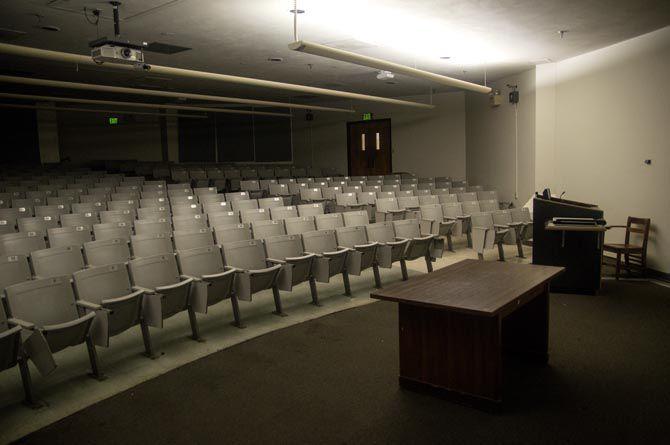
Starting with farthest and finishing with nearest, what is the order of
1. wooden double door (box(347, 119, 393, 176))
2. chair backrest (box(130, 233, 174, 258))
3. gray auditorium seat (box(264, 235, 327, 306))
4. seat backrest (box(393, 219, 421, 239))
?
wooden double door (box(347, 119, 393, 176)), seat backrest (box(393, 219, 421, 239)), chair backrest (box(130, 233, 174, 258)), gray auditorium seat (box(264, 235, 327, 306))

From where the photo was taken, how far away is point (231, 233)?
6.03 metres

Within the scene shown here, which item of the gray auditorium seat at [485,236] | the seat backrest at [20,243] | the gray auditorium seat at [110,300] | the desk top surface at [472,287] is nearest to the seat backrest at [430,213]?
the gray auditorium seat at [485,236]

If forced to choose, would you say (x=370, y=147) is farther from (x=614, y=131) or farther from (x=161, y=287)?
(x=161, y=287)

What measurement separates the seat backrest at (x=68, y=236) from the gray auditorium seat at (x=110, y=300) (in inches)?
53.5

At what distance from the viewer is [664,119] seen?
713 centimetres

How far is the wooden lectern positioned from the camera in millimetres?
5781

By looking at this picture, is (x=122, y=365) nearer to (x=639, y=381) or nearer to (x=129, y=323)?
(x=129, y=323)

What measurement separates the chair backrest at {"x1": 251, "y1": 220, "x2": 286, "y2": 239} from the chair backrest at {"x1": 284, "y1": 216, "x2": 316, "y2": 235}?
0.12 meters

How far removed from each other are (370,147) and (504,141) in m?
5.20

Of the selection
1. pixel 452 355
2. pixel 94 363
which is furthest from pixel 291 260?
pixel 452 355

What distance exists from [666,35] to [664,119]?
1165 millimetres

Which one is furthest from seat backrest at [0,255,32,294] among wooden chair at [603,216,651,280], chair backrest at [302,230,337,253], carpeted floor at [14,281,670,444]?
wooden chair at [603,216,651,280]

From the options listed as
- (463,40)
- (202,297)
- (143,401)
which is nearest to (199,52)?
(463,40)

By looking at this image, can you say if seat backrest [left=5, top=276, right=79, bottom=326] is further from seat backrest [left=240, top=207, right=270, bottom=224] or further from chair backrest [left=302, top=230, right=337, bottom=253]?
seat backrest [left=240, top=207, right=270, bottom=224]
